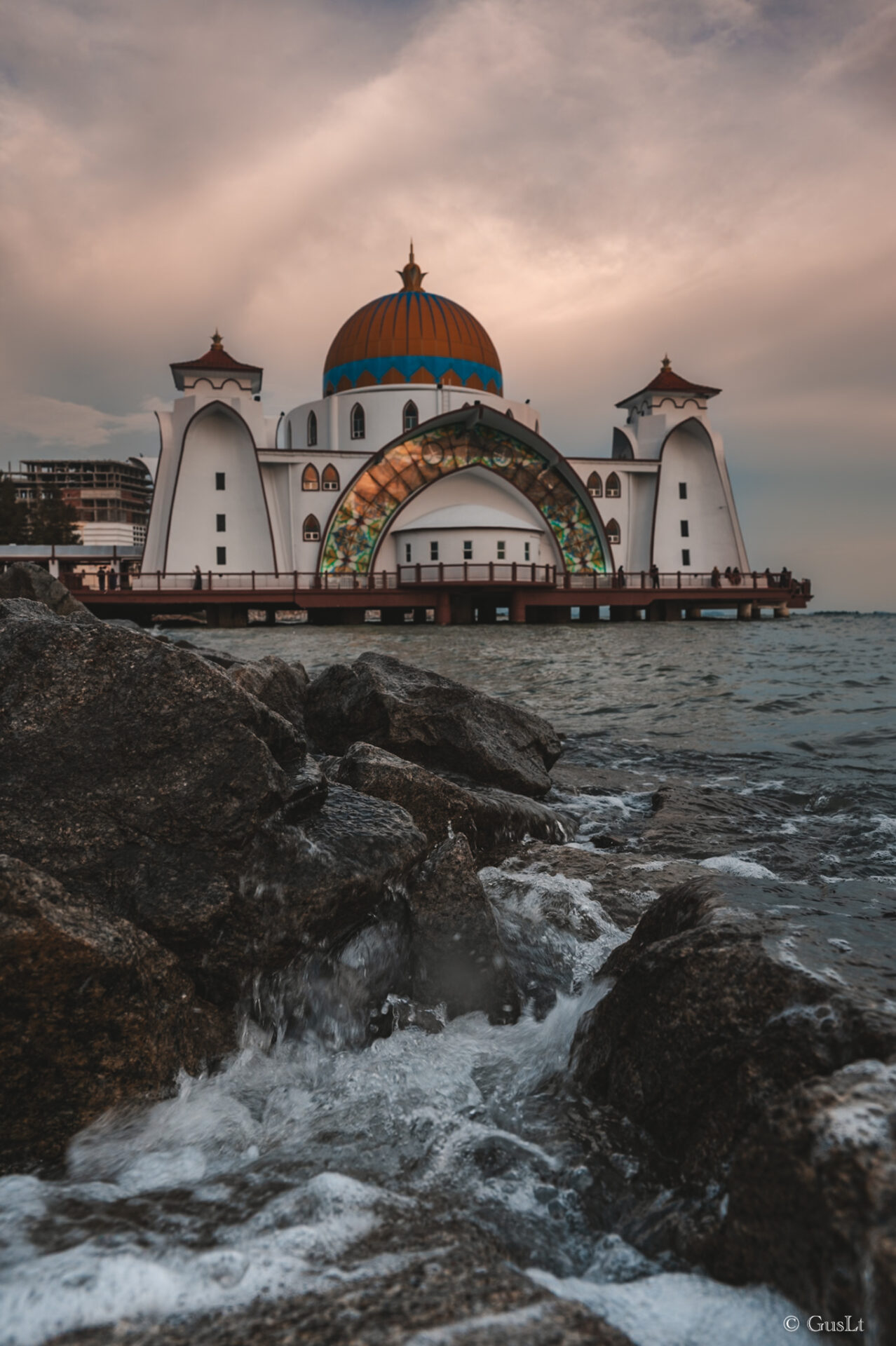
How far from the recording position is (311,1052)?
2795 mm

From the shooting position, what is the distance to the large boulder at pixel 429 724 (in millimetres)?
5605

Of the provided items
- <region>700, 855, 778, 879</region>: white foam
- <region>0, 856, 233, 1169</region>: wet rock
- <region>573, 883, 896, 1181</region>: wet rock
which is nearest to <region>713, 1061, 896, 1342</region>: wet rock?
<region>573, 883, 896, 1181</region>: wet rock

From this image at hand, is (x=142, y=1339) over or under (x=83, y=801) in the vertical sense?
under

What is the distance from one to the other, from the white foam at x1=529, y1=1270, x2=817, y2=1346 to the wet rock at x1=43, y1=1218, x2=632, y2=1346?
132 mm

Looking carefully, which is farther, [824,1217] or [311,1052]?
[311,1052]

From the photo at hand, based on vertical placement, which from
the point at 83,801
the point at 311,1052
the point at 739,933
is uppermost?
the point at 83,801

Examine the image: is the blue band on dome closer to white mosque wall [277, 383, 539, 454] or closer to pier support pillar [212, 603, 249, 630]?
white mosque wall [277, 383, 539, 454]

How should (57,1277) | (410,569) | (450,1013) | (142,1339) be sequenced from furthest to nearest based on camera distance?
(410,569)
(450,1013)
(57,1277)
(142,1339)

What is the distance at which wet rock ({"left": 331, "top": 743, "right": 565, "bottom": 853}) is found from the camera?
4.13 meters

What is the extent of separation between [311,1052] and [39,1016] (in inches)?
36.1

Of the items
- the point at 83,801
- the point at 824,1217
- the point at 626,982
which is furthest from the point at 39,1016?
the point at 824,1217

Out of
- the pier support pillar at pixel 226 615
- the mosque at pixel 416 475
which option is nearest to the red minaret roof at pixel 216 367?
the mosque at pixel 416 475

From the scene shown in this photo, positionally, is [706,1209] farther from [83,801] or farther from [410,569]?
[410,569]

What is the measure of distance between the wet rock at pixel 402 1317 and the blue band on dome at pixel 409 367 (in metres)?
44.1
